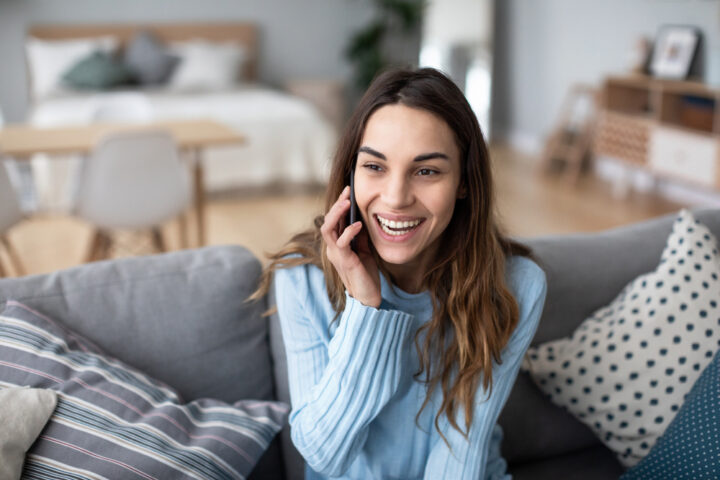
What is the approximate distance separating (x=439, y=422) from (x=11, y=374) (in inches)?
27.5

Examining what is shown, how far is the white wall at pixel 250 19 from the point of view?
6.05 meters

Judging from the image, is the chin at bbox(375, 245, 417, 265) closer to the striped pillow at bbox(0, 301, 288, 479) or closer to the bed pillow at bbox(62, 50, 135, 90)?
the striped pillow at bbox(0, 301, 288, 479)

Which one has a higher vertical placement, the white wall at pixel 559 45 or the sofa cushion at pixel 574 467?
the white wall at pixel 559 45

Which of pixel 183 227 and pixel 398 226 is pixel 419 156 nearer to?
pixel 398 226

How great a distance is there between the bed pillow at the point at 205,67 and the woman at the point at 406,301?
5.11m

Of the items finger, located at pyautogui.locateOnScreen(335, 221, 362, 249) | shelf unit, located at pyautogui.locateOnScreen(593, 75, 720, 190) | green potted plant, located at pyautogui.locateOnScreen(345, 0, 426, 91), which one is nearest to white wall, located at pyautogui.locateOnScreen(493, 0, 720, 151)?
shelf unit, located at pyautogui.locateOnScreen(593, 75, 720, 190)

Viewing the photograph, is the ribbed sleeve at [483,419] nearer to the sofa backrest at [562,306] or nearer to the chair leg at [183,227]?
the sofa backrest at [562,306]

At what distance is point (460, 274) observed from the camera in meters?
1.19

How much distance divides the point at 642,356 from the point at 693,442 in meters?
0.22

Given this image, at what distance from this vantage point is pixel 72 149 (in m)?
2.97

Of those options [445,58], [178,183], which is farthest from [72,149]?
[445,58]

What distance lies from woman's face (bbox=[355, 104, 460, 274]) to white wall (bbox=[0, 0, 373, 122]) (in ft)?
19.5

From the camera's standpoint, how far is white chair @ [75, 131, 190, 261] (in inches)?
118

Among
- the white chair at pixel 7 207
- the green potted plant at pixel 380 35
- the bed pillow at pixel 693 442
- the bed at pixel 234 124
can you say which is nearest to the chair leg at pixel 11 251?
the white chair at pixel 7 207
